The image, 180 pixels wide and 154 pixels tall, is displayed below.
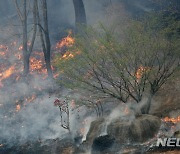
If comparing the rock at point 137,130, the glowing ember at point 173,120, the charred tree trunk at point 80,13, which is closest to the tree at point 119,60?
the glowing ember at point 173,120

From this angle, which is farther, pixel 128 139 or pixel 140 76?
pixel 140 76

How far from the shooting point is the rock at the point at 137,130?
12.2 m

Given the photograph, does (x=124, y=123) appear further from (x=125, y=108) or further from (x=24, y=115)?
(x=24, y=115)

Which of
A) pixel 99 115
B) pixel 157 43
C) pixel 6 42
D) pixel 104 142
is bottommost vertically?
pixel 104 142

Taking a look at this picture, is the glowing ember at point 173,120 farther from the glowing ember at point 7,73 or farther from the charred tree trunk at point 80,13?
the glowing ember at point 7,73

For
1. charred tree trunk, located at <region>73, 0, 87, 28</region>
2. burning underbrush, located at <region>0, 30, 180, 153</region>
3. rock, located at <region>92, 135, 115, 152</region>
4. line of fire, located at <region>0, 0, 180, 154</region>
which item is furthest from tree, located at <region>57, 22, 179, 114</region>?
charred tree trunk, located at <region>73, 0, 87, 28</region>

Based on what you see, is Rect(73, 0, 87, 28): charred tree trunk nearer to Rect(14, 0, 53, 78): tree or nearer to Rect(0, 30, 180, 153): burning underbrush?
Rect(0, 30, 180, 153): burning underbrush

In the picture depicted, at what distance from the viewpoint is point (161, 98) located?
15352 millimetres

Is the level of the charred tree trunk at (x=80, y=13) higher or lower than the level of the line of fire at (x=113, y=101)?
higher

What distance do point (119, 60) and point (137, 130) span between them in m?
3.06

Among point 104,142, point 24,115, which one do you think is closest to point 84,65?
point 104,142

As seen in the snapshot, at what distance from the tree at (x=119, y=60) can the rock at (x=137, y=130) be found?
1.23m

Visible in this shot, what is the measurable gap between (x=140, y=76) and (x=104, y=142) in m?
3.40

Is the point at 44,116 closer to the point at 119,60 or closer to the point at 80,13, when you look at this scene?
the point at 119,60
